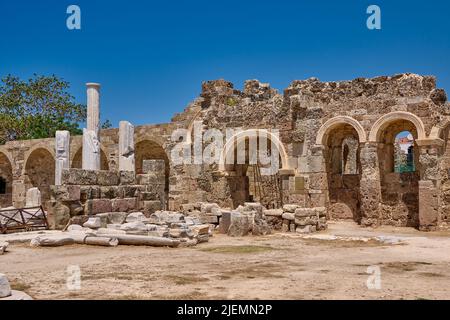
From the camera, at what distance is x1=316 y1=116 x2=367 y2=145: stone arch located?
16.4m

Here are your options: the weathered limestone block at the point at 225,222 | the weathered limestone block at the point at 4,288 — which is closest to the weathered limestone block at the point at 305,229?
the weathered limestone block at the point at 225,222

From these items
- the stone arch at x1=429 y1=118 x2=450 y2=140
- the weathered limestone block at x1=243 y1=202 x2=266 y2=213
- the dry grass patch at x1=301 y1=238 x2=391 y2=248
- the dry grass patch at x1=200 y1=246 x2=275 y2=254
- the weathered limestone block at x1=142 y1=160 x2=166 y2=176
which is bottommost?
the dry grass patch at x1=301 y1=238 x2=391 y2=248

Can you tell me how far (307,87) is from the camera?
18.1 metres

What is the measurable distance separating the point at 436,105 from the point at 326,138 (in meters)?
3.53

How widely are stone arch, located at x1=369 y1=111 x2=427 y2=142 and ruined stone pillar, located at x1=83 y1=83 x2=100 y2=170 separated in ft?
28.4

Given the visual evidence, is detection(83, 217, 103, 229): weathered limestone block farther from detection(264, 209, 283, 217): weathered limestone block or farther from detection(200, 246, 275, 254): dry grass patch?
detection(264, 209, 283, 217): weathered limestone block

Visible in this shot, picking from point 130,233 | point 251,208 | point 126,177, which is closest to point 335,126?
point 251,208

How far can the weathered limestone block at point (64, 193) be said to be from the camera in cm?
1269

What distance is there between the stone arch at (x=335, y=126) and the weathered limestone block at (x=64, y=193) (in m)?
8.12

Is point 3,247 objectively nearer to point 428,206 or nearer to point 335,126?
point 335,126

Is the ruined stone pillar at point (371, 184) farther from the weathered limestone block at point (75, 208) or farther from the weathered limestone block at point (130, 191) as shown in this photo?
the weathered limestone block at point (75, 208)

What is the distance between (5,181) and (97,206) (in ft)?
70.1

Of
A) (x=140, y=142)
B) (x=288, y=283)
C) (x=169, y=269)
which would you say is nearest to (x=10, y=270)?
(x=169, y=269)

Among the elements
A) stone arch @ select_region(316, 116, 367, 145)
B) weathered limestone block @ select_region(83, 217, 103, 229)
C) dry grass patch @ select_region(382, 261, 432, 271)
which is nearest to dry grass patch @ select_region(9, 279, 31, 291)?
dry grass patch @ select_region(382, 261, 432, 271)
